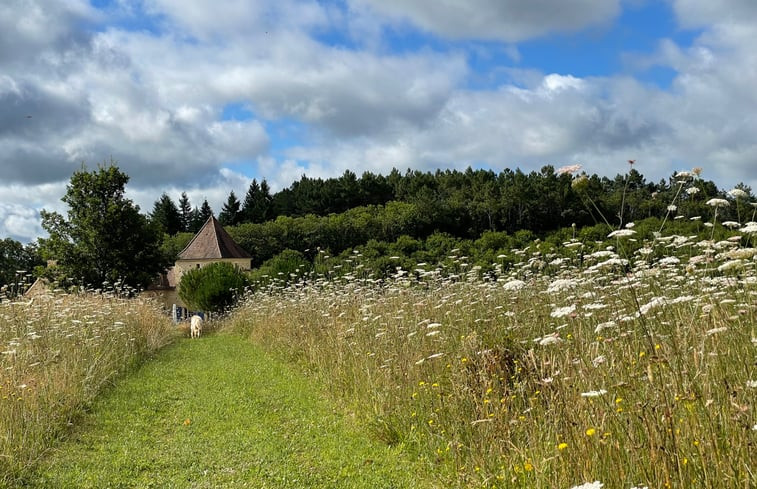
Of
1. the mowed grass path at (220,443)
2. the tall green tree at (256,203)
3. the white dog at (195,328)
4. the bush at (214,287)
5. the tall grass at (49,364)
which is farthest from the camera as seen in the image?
the tall green tree at (256,203)

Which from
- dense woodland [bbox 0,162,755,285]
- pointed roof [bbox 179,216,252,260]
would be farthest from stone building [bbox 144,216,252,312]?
dense woodland [bbox 0,162,755,285]

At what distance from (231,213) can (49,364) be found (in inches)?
2832

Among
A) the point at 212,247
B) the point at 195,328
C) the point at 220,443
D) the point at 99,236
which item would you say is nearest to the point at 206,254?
the point at 212,247

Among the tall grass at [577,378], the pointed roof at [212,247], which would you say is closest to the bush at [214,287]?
the pointed roof at [212,247]

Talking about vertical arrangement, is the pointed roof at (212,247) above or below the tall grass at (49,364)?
above

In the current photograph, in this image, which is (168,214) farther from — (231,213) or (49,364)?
(49,364)

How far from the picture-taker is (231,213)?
77.9 m

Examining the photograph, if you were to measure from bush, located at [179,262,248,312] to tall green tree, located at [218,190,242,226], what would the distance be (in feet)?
163

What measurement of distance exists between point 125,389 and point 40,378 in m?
2.07

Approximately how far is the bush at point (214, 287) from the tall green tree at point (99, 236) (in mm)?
2428

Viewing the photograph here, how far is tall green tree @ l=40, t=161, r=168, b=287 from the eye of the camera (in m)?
27.8

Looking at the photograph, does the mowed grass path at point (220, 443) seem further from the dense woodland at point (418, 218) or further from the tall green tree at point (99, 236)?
the dense woodland at point (418, 218)

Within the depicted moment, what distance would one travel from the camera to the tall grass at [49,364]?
5.52 meters

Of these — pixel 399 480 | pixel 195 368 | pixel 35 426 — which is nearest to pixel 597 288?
pixel 399 480
